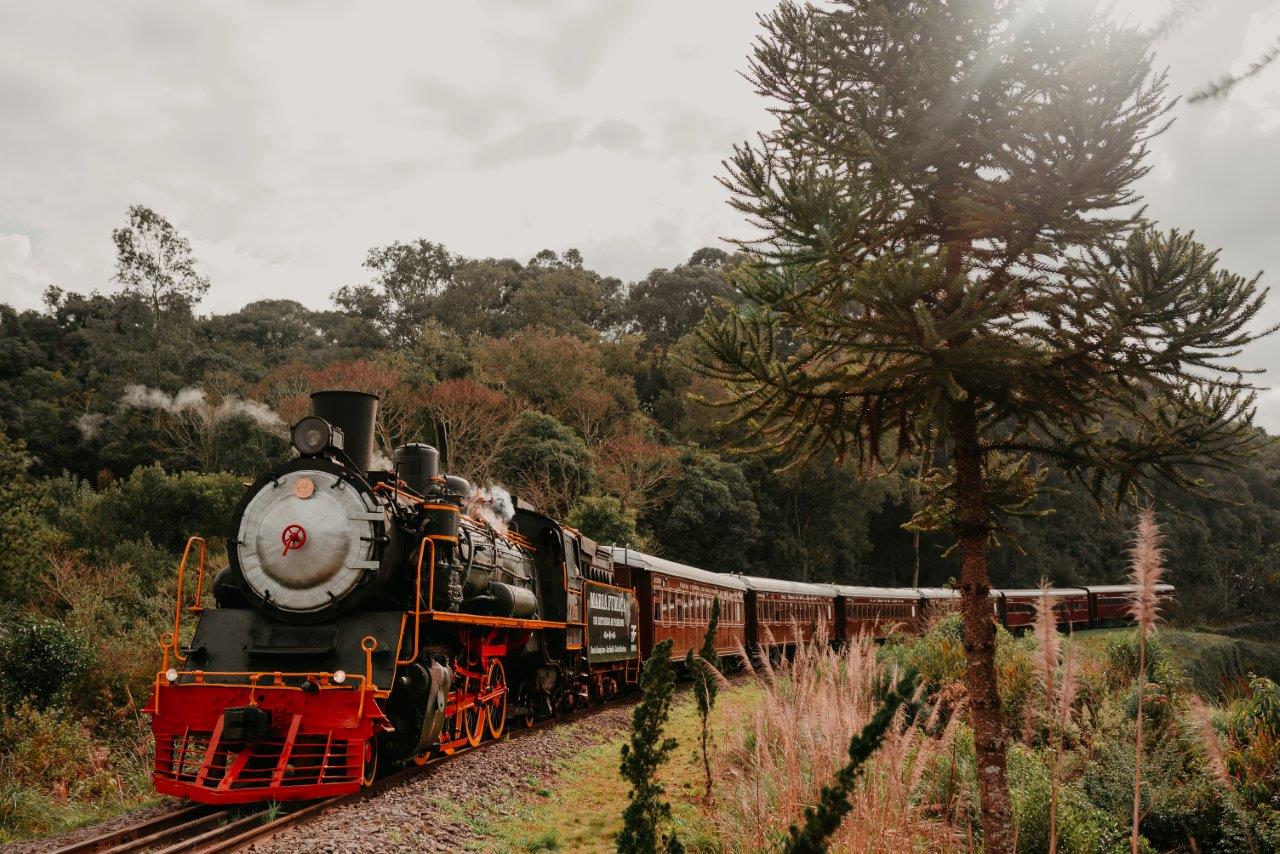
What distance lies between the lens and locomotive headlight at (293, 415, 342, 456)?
8.21 metres

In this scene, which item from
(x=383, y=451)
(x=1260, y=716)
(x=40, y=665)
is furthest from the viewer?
(x=383, y=451)

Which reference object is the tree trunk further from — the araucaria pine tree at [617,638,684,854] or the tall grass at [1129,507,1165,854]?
the tall grass at [1129,507,1165,854]

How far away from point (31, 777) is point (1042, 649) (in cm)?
1269

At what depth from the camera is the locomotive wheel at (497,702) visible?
10281 mm

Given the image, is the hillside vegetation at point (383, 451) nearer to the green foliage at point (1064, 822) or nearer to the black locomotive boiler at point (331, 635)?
the black locomotive boiler at point (331, 635)

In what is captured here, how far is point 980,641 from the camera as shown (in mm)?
5574

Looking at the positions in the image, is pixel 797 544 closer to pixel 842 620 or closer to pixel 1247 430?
pixel 842 620

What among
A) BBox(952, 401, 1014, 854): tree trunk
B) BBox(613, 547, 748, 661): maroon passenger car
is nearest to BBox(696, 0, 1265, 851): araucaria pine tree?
BBox(952, 401, 1014, 854): tree trunk

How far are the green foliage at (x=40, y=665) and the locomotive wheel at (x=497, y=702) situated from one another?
7.93m

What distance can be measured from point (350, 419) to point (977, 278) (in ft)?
20.1

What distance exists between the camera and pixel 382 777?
8.16 meters

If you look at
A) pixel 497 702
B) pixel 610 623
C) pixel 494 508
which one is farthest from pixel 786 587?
pixel 497 702

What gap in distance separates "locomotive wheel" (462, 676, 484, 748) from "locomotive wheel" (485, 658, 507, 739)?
7.6 inches

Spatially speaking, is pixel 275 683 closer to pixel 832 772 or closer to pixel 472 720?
pixel 472 720
